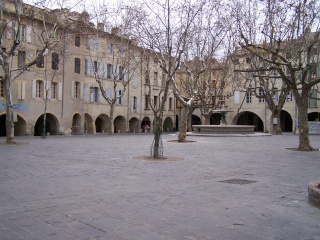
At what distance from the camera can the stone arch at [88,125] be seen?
42.8 meters

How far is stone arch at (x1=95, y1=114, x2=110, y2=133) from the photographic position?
45900mm

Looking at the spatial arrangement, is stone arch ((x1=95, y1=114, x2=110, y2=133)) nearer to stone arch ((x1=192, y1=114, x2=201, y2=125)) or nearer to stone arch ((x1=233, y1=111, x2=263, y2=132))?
stone arch ((x1=192, y1=114, x2=201, y2=125))

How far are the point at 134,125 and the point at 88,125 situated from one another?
9.13 m

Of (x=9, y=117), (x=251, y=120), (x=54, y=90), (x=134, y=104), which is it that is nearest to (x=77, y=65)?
(x=54, y=90)

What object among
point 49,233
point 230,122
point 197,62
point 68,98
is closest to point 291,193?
point 49,233

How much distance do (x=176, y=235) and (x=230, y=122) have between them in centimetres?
5064

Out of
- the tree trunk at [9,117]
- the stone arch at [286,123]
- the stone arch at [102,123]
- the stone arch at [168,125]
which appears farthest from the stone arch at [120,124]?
the tree trunk at [9,117]

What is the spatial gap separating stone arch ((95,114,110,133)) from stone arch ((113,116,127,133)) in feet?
6.61

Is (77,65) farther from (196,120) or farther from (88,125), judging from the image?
(196,120)

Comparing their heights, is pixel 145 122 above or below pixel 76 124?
above

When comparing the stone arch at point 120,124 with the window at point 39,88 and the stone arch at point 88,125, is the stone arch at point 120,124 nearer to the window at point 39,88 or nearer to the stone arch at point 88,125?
the stone arch at point 88,125

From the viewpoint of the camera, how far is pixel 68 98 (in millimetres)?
38469

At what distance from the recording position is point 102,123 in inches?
1858

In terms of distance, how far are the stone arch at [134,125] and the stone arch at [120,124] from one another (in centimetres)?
226
